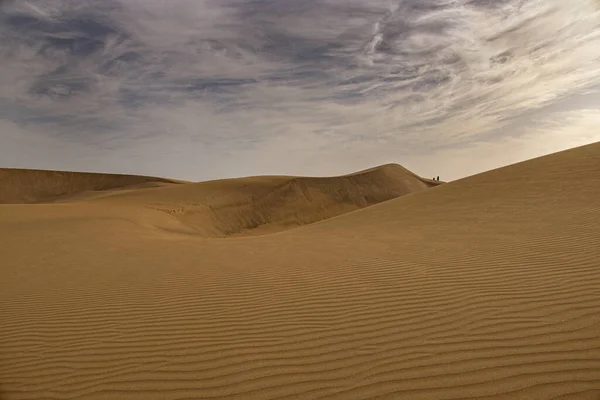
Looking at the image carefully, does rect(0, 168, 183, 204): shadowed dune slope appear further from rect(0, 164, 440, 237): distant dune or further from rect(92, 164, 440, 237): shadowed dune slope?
rect(92, 164, 440, 237): shadowed dune slope

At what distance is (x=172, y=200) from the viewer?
86.0 ft

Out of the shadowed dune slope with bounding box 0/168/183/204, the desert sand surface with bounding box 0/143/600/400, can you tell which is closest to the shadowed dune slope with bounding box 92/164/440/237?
the desert sand surface with bounding box 0/143/600/400

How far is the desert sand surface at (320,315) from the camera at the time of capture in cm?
283

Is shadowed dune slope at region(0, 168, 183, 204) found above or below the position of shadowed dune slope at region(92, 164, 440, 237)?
above

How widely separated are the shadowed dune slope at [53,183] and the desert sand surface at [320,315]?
44.1 m

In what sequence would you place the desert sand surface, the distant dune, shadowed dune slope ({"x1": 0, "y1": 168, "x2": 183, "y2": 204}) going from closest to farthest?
the desert sand surface, the distant dune, shadowed dune slope ({"x1": 0, "y1": 168, "x2": 183, "y2": 204})

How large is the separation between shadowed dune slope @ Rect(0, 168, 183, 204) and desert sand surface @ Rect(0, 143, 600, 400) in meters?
44.1

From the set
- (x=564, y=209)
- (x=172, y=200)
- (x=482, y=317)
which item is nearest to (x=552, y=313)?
(x=482, y=317)

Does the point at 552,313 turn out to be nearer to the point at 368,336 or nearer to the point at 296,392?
the point at 368,336

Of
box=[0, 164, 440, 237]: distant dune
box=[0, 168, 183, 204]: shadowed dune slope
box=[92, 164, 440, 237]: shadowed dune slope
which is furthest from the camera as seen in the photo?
box=[0, 168, 183, 204]: shadowed dune slope

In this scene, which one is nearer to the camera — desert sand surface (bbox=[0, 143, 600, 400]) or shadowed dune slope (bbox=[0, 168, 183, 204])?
desert sand surface (bbox=[0, 143, 600, 400])

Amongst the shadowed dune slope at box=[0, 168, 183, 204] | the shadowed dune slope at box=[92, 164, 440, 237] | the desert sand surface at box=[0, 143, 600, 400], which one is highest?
the shadowed dune slope at box=[0, 168, 183, 204]

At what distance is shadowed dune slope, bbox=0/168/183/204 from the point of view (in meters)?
48.2

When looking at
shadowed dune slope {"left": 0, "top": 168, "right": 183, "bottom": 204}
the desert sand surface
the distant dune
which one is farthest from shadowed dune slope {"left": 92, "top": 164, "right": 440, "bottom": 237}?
shadowed dune slope {"left": 0, "top": 168, "right": 183, "bottom": 204}
